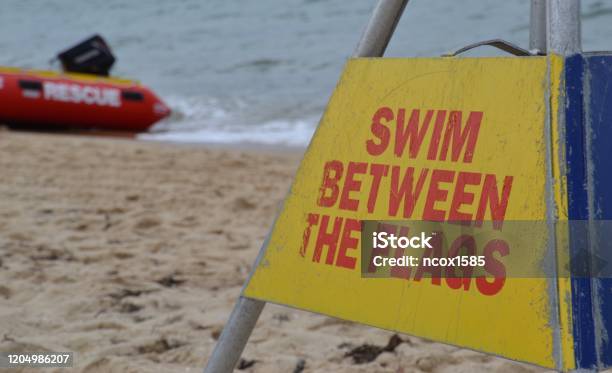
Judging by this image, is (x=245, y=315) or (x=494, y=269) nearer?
(x=494, y=269)

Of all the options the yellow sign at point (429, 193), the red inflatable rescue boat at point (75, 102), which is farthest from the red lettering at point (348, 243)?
the red inflatable rescue boat at point (75, 102)

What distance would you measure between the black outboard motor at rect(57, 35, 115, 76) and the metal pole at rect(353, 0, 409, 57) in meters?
8.00

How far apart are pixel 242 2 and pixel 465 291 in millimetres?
17288

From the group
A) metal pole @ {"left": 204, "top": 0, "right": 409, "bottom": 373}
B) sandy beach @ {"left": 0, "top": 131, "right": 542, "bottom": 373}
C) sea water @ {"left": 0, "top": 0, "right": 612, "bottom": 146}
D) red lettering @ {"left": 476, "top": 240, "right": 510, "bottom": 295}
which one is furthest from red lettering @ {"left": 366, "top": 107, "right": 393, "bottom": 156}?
sea water @ {"left": 0, "top": 0, "right": 612, "bottom": 146}

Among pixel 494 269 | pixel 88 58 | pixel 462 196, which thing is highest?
pixel 88 58

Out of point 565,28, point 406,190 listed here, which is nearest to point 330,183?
point 406,190

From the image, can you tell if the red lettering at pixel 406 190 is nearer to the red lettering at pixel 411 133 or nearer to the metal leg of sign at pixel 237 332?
the red lettering at pixel 411 133

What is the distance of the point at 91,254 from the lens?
3.13 meters

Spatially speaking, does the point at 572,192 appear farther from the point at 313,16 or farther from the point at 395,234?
the point at 313,16

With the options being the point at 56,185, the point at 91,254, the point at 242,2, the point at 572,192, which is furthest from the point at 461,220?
the point at 242,2

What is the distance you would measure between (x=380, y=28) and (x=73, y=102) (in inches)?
289

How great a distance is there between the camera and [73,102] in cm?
829

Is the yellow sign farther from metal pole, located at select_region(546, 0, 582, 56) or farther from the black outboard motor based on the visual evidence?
the black outboard motor

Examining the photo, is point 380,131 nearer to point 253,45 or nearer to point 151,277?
point 151,277
